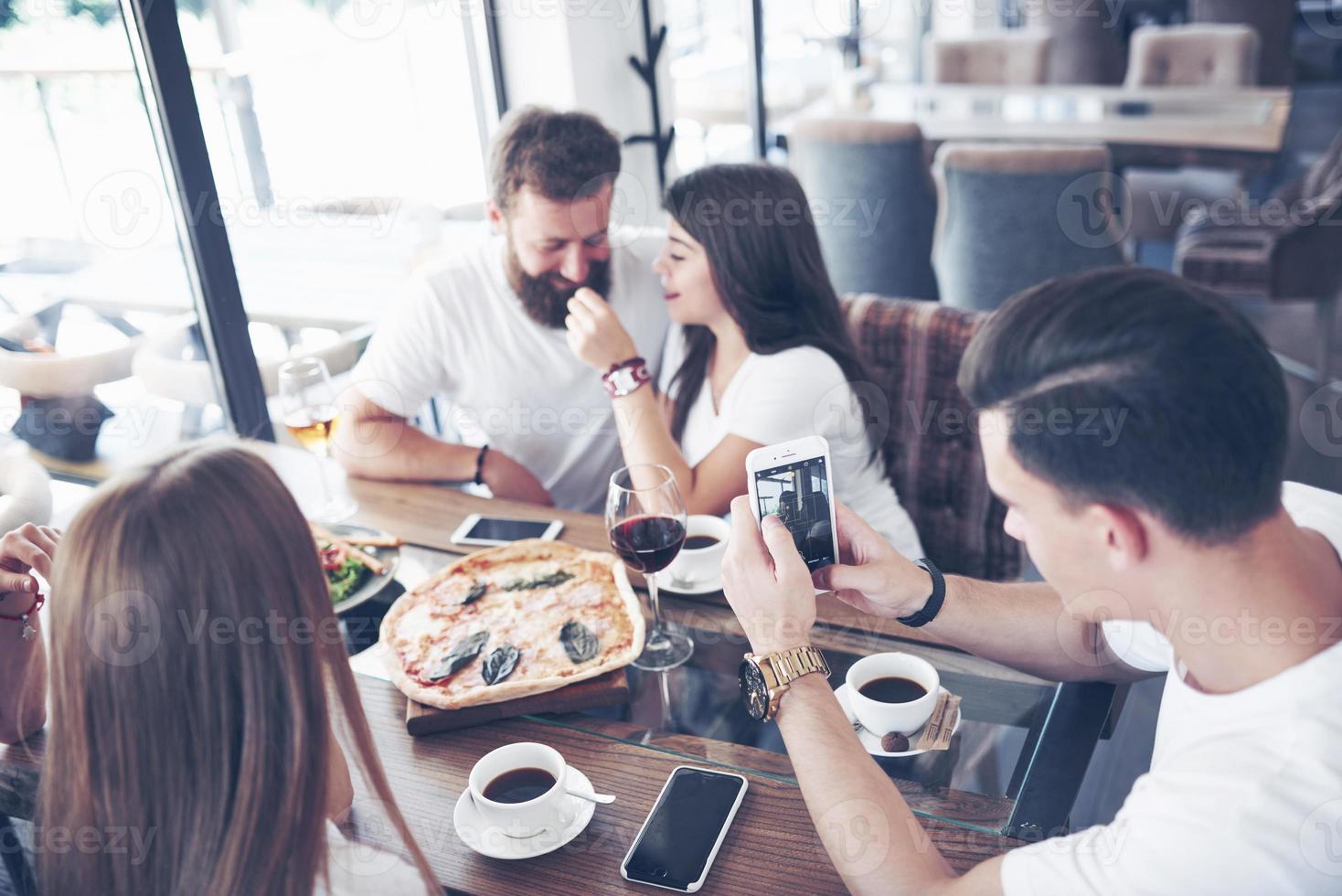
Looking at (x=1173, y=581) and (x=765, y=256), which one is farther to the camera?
(x=765, y=256)

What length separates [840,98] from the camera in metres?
4.43

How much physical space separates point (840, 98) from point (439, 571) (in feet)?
11.8

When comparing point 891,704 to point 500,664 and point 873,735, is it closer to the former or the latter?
point 873,735

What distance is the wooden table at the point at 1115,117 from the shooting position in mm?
3646

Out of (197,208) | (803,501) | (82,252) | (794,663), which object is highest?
(197,208)

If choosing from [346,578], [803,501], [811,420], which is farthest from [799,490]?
[346,578]

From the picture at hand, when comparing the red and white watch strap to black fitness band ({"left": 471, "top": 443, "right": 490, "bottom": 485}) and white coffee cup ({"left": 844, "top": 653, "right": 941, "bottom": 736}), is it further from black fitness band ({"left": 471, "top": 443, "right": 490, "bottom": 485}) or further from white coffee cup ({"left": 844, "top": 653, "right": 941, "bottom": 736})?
white coffee cup ({"left": 844, "top": 653, "right": 941, "bottom": 736})

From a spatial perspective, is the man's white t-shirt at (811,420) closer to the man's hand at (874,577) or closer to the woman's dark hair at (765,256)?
the woman's dark hair at (765,256)

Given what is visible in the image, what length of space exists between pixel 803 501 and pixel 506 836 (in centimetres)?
49

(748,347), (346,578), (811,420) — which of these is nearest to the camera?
(346,578)

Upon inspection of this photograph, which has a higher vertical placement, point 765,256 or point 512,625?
point 765,256

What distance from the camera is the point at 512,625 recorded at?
1.33 metres

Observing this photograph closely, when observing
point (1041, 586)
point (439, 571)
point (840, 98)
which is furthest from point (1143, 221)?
point (439, 571)

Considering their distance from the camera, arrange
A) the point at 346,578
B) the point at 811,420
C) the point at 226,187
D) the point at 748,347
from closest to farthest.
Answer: the point at 346,578 < the point at 811,420 < the point at 748,347 < the point at 226,187
